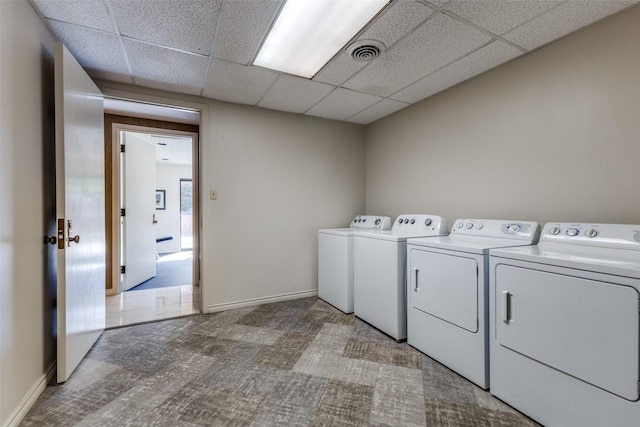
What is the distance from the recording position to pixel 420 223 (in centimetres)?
268

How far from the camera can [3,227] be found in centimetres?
127

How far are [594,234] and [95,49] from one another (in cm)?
335

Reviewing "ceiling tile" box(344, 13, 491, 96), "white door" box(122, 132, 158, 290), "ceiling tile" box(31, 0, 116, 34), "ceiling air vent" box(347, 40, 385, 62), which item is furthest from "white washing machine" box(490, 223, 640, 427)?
"white door" box(122, 132, 158, 290)

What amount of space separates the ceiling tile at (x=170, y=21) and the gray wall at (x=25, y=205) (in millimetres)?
471

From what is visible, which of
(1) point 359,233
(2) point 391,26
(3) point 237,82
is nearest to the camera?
(2) point 391,26

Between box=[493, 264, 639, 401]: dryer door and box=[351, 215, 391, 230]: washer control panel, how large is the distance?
1566 millimetres

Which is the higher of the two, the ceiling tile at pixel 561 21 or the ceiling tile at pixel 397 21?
the ceiling tile at pixel 397 21

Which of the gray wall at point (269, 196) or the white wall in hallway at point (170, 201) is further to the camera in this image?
the white wall in hallway at point (170, 201)

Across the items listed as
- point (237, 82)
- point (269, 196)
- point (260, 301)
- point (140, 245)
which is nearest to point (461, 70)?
point (237, 82)

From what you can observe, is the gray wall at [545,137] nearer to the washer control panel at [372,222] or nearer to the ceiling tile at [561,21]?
the ceiling tile at [561,21]

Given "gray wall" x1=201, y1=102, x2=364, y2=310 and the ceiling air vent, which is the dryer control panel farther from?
the ceiling air vent

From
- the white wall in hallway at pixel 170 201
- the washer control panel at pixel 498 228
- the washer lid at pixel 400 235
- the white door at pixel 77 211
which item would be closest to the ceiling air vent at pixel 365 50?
the washer lid at pixel 400 235

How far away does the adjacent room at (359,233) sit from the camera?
1.38 meters

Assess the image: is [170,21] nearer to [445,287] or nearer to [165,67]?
[165,67]
